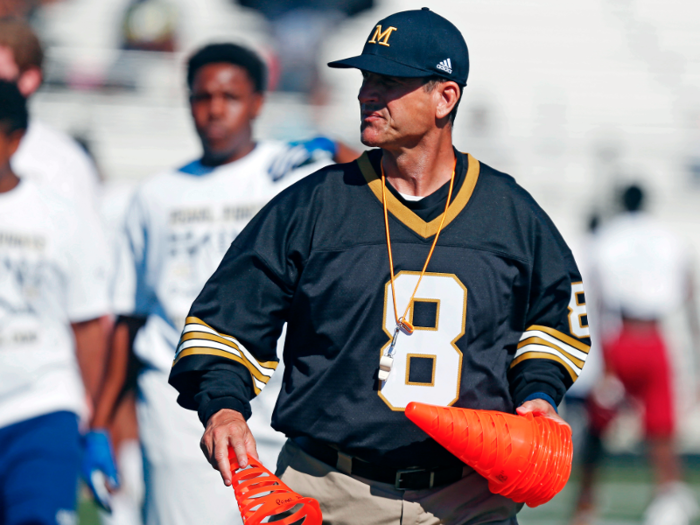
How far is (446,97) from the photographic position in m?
2.81

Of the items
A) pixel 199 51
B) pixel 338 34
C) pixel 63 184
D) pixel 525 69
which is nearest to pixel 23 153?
pixel 63 184

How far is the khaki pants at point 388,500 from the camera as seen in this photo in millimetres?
2662

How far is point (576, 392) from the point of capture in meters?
8.41

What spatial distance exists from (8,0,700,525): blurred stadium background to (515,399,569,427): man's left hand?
988 centimetres

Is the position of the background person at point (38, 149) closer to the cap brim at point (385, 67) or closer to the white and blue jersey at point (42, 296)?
the white and blue jersey at point (42, 296)

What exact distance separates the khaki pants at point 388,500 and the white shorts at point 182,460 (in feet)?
4.58

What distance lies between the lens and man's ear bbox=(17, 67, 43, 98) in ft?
16.2

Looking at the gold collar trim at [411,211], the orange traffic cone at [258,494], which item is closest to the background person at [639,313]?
the gold collar trim at [411,211]

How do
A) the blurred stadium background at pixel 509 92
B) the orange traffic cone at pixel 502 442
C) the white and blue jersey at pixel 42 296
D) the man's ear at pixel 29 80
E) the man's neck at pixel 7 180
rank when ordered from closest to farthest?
the orange traffic cone at pixel 502 442 < the white and blue jersey at pixel 42 296 < the man's neck at pixel 7 180 < the man's ear at pixel 29 80 < the blurred stadium background at pixel 509 92

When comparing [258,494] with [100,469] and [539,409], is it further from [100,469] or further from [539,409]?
[100,469]

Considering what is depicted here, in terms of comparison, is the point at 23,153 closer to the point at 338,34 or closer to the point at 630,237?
the point at 630,237

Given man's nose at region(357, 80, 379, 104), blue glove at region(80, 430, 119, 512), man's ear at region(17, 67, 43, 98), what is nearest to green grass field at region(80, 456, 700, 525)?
blue glove at region(80, 430, 119, 512)

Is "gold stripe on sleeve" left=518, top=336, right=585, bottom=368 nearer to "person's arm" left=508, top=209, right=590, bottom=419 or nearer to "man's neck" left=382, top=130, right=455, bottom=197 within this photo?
"person's arm" left=508, top=209, right=590, bottom=419

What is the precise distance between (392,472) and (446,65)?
111cm
